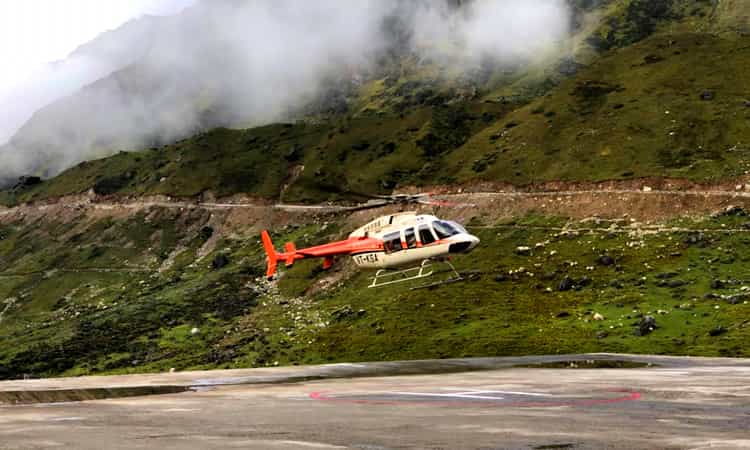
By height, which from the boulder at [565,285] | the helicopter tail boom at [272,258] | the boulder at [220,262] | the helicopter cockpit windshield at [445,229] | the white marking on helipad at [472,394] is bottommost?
the boulder at [565,285]

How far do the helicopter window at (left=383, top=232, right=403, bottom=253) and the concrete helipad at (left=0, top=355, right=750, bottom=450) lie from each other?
22.1 m

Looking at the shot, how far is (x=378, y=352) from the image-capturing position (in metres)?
86.1

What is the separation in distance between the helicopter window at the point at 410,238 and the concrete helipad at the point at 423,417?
69.9ft

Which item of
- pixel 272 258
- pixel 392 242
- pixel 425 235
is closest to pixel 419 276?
pixel 425 235

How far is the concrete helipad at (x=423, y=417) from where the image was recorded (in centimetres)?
1502

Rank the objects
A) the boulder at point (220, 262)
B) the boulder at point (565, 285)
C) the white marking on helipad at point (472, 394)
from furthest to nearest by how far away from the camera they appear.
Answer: the boulder at point (220, 262) → the boulder at point (565, 285) → the white marking on helipad at point (472, 394)

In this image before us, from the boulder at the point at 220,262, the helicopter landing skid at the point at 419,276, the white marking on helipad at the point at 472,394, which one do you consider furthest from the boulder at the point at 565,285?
the boulder at the point at 220,262

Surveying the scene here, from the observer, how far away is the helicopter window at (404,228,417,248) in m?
54.1

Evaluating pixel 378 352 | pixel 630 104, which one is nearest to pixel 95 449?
pixel 378 352

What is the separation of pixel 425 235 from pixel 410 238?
1286 mm

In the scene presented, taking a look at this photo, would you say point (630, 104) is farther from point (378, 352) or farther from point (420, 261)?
point (420, 261)

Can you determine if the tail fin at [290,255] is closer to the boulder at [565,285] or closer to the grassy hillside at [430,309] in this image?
the grassy hillside at [430,309]

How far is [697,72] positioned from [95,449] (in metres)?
151

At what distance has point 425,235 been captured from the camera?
5359cm
